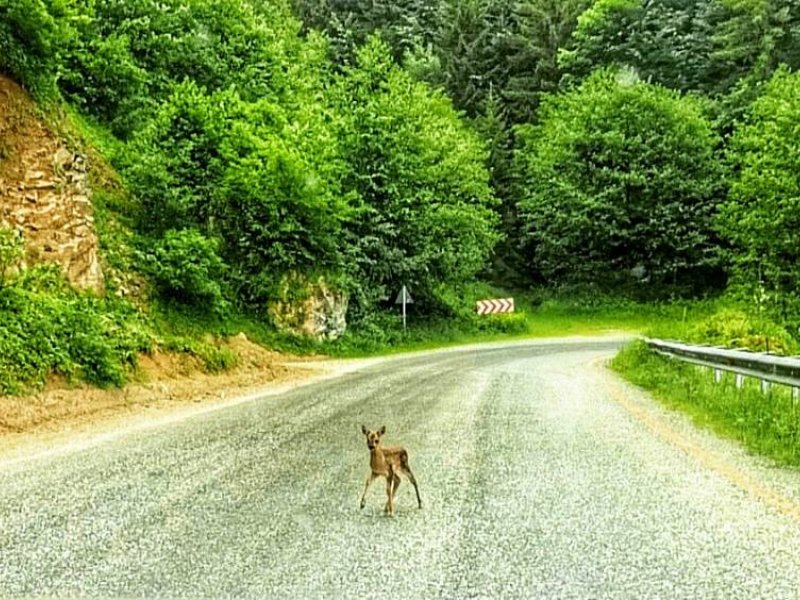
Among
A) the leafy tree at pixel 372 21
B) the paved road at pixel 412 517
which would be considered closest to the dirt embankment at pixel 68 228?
the paved road at pixel 412 517

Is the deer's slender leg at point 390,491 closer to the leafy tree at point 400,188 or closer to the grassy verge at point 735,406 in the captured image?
the grassy verge at point 735,406

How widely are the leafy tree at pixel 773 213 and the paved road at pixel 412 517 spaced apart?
20.5 meters

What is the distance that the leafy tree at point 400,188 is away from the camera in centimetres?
3106

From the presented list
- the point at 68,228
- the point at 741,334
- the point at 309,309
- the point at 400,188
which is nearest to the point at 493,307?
the point at 400,188

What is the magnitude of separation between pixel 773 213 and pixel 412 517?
2909 cm

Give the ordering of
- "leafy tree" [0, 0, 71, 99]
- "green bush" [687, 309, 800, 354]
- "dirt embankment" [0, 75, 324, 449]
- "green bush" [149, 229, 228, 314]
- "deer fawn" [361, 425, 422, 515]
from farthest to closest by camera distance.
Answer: "green bush" [149, 229, 228, 314] → "green bush" [687, 309, 800, 354] → "leafy tree" [0, 0, 71, 99] → "dirt embankment" [0, 75, 324, 449] → "deer fawn" [361, 425, 422, 515]

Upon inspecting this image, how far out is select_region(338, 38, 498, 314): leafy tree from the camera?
102 feet

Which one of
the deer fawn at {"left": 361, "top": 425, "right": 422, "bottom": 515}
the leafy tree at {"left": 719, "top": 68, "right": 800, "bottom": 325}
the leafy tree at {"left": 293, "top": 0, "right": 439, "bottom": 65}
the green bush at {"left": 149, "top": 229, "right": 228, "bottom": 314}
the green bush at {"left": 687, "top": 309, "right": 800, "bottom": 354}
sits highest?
the leafy tree at {"left": 293, "top": 0, "right": 439, "bottom": 65}

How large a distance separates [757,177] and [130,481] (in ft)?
100

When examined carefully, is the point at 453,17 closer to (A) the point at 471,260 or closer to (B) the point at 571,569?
(A) the point at 471,260

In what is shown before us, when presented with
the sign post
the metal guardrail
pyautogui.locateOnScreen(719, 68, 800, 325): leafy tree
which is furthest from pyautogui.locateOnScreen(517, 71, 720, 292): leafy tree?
the metal guardrail

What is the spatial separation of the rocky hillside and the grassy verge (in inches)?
426

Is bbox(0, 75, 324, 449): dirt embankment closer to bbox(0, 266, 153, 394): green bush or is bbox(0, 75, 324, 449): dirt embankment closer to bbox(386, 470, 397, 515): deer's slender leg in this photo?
bbox(0, 266, 153, 394): green bush

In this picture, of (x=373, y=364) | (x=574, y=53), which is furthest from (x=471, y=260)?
(x=574, y=53)
